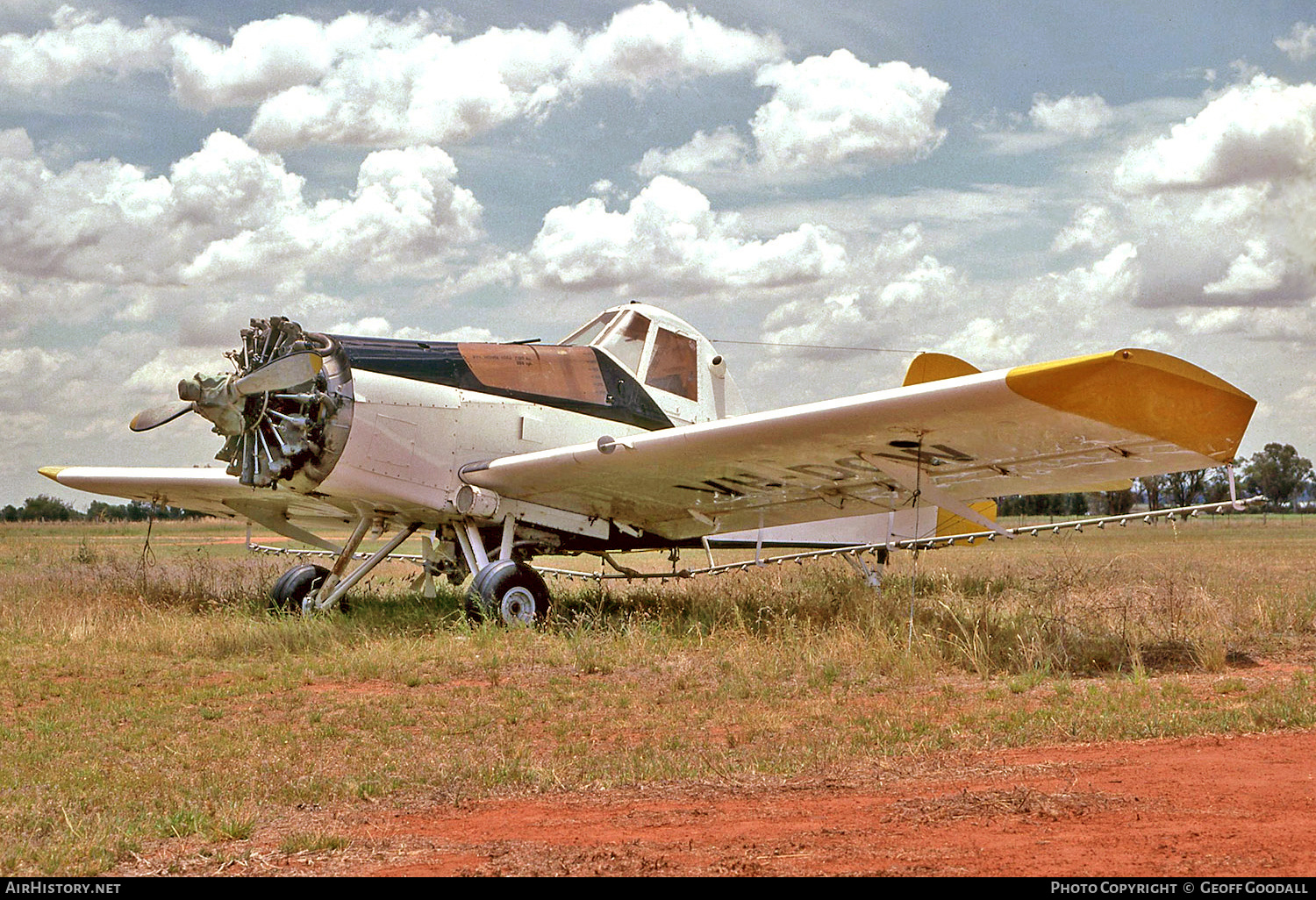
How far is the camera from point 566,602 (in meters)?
12.9

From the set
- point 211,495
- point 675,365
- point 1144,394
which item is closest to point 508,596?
point 675,365

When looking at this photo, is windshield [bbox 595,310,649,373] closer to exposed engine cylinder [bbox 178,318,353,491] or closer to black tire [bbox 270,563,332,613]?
exposed engine cylinder [bbox 178,318,353,491]

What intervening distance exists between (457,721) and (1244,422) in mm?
5612

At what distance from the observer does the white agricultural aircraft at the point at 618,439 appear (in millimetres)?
8070

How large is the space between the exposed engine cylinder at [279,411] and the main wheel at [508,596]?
1.77 metres

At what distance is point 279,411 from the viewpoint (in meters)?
10.4

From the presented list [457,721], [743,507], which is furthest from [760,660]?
[743,507]

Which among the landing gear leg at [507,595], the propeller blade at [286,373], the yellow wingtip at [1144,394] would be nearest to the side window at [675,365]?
the landing gear leg at [507,595]

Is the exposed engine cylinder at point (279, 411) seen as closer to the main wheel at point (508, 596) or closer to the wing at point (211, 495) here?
the main wheel at point (508, 596)

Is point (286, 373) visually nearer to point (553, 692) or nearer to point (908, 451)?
point (553, 692)

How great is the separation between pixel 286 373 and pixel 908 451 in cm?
546

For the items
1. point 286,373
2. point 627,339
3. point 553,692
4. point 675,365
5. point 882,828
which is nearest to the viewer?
point 882,828

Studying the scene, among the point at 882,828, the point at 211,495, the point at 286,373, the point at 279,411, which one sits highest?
the point at 286,373
